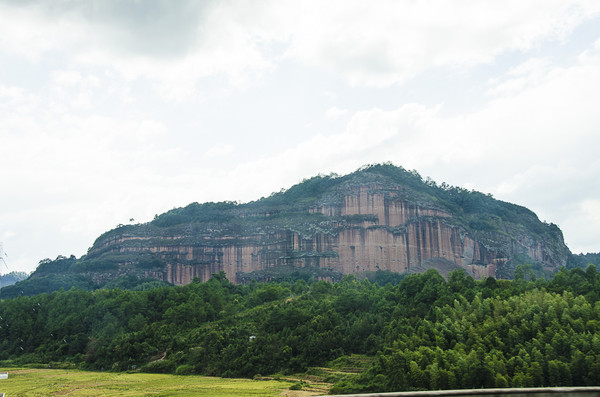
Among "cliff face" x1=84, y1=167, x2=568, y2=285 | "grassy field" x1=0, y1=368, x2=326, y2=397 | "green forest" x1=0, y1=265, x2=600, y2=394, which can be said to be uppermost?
"cliff face" x1=84, y1=167, x2=568, y2=285

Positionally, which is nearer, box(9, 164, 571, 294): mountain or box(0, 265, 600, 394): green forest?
box(0, 265, 600, 394): green forest

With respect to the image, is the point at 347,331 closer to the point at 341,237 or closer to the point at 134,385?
the point at 134,385

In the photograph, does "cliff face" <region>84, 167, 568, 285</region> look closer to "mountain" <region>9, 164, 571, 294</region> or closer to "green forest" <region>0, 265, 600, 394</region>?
"mountain" <region>9, 164, 571, 294</region>

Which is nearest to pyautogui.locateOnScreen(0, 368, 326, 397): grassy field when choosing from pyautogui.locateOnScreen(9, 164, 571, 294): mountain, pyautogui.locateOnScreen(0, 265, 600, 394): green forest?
pyautogui.locateOnScreen(0, 265, 600, 394): green forest

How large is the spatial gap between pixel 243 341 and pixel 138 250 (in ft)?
228

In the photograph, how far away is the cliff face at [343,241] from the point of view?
318ft

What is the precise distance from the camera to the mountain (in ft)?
318

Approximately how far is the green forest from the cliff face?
2346 centimetres

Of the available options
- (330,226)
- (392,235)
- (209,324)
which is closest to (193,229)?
(330,226)

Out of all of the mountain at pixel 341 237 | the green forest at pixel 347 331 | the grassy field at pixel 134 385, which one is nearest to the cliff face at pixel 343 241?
the mountain at pixel 341 237

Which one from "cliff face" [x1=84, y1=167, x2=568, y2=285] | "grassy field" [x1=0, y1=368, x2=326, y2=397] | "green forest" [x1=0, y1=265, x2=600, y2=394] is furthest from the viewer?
"cliff face" [x1=84, y1=167, x2=568, y2=285]

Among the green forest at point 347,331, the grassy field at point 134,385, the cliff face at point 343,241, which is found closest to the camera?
the green forest at point 347,331

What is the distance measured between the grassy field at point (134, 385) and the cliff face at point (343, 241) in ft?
194

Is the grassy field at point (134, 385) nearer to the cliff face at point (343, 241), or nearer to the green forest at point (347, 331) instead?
the green forest at point (347, 331)
